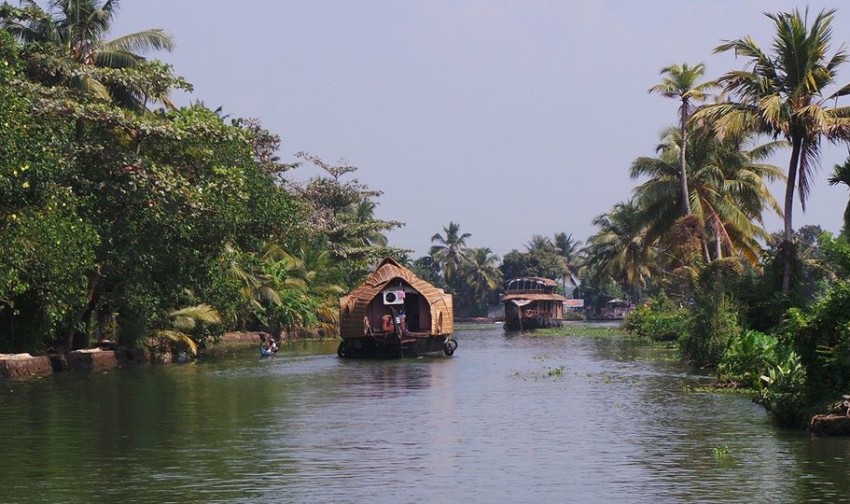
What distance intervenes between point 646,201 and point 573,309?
76733 mm

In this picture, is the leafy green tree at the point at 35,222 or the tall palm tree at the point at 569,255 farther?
the tall palm tree at the point at 569,255

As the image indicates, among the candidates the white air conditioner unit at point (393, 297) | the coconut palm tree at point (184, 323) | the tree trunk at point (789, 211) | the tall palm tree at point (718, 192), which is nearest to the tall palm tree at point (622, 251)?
the tall palm tree at point (718, 192)

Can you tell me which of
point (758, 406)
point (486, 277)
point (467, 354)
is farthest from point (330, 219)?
point (758, 406)

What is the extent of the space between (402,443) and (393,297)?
24633 mm

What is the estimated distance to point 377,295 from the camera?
1646 inches

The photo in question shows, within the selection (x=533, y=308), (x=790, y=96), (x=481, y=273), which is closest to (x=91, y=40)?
(x=790, y=96)

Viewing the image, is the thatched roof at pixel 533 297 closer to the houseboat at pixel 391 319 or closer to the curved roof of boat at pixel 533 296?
the curved roof of boat at pixel 533 296

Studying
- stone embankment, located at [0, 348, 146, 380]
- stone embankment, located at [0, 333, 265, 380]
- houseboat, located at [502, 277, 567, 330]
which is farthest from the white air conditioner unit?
houseboat, located at [502, 277, 567, 330]

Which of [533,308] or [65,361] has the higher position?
[533,308]

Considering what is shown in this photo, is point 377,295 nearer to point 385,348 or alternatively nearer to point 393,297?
point 393,297

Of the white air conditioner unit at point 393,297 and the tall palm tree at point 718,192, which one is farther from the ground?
the tall palm tree at point 718,192

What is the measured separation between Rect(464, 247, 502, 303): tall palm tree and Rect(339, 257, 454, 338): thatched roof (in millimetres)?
70406

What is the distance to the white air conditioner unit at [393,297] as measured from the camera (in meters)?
41.8

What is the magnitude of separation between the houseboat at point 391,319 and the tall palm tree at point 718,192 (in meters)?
8.44
